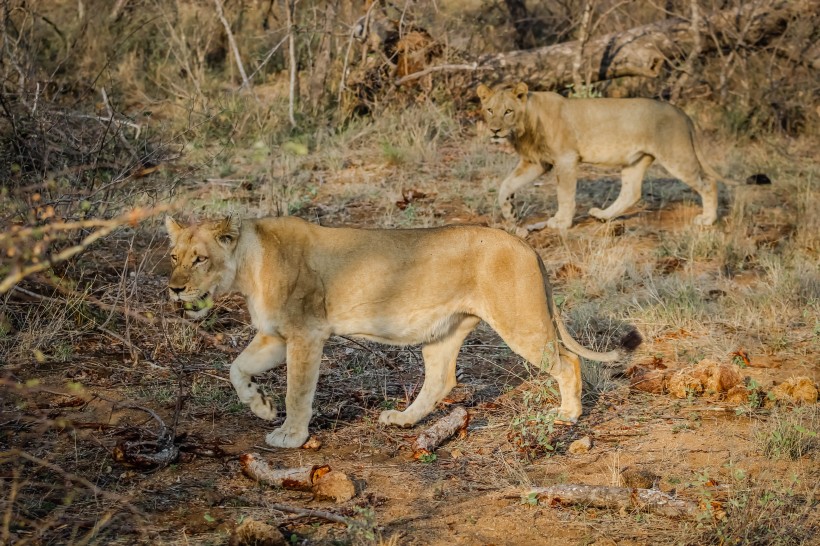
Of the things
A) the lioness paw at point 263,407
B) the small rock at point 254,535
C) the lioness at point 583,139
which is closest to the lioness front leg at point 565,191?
the lioness at point 583,139

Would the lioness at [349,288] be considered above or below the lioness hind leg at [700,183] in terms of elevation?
above

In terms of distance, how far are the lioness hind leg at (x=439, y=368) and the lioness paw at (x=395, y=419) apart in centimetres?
6

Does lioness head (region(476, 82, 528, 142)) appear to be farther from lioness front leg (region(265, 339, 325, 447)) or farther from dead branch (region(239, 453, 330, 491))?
dead branch (region(239, 453, 330, 491))

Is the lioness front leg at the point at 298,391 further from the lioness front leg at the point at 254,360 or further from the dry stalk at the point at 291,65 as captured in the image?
the dry stalk at the point at 291,65

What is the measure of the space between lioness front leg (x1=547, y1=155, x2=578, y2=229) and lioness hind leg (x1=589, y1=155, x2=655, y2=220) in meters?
0.35

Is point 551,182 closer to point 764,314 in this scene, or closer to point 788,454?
point 764,314

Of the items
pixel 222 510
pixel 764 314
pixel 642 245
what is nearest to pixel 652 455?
pixel 222 510

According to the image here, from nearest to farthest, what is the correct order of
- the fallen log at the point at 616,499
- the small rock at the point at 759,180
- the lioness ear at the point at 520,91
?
the fallen log at the point at 616,499 < the lioness ear at the point at 520,91 < the small rock at the point at 759,180

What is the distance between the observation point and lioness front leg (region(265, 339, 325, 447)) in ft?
17.6

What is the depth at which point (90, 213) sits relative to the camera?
673cm

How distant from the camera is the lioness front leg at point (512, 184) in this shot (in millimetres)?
9766

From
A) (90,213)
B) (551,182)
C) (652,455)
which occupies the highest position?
(90,213)

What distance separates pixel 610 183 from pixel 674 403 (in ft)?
17.8

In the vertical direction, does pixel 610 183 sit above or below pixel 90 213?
below
